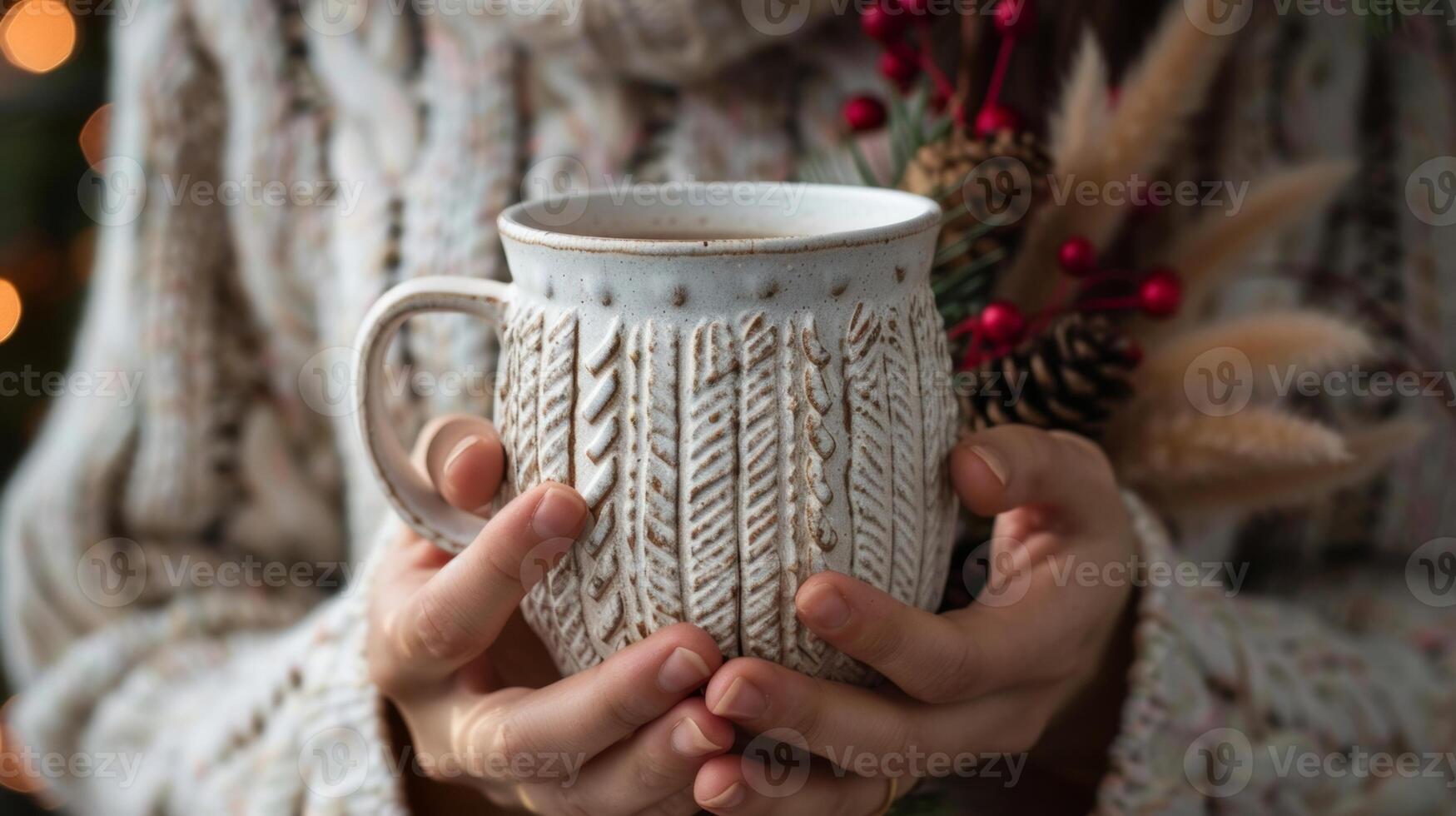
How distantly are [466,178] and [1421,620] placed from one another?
0.89m

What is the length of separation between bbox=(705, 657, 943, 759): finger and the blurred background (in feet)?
3.85

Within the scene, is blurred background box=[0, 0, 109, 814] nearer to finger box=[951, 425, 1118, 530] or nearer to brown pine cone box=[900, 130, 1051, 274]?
brown pine cone box=[900, 130, 1051, 274]

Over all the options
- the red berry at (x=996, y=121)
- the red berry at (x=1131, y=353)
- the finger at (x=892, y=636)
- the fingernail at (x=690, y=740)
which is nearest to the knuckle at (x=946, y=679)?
the finger at (x=892, y=636)

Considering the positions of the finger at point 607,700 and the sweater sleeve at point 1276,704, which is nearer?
the finger at point 607,700

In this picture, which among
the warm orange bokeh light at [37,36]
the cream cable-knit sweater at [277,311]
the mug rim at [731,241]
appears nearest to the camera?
the mug rim at [731,241]

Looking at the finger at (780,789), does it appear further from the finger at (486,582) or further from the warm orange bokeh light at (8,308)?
the warm orange bokeh light at (8,308)

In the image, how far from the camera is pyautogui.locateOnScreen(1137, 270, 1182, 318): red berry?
654mm

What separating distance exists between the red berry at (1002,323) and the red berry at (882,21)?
196mm

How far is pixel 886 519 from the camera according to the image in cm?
46

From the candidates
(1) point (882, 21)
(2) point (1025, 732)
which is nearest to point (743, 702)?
(2) point (1025, 732)

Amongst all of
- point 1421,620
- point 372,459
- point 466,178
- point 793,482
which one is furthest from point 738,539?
point 1421,620

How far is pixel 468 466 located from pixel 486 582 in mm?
54

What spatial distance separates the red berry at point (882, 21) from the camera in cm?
67

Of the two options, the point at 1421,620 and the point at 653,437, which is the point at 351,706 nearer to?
the point at 653,437
